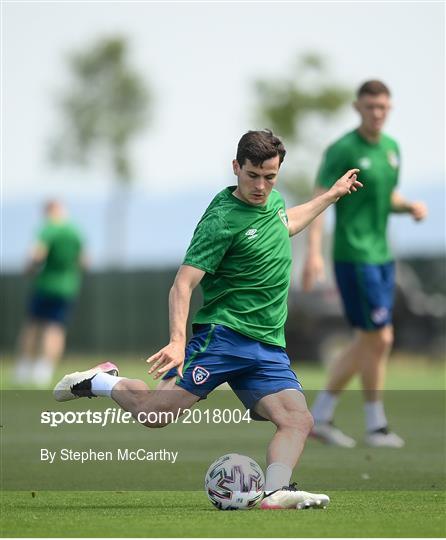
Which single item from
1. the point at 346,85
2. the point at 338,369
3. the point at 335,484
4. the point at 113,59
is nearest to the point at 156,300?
the point at 346,85

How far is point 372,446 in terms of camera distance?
11.9m

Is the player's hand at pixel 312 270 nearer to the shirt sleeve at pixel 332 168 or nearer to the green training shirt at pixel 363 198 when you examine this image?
the green training shirt at pixel 363 198

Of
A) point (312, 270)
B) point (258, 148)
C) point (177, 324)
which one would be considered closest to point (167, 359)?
point (177, 324)

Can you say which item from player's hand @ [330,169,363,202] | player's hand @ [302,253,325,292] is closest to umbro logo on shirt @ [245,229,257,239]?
player's hand @ [330,169,363,202]

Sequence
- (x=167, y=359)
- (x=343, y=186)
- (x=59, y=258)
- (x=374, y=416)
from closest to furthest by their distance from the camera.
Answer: (x=167, y=359) → (x=343, y=186) → (x=374, y=416) → (x=59, y=258)

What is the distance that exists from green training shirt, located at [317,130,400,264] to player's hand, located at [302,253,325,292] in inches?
13.4

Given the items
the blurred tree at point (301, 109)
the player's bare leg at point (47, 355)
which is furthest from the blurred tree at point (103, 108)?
the player's bare leg at point (47, 355)

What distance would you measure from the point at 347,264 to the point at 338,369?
34.7 inches

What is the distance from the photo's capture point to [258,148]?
8055 mm

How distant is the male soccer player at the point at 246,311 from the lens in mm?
8070

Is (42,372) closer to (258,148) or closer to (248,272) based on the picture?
(248,272)

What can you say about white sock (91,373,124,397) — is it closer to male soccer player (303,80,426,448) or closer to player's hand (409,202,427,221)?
male soccer player (303,80,426,448)

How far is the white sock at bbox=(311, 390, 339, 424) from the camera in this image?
12.1m

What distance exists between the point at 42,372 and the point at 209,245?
13.1m
